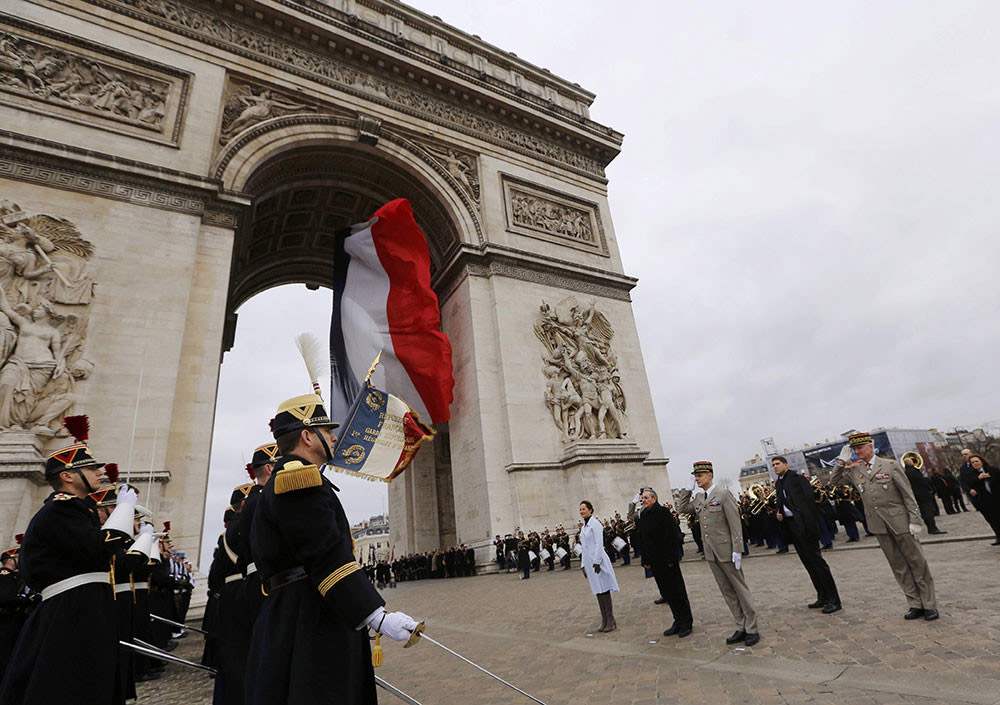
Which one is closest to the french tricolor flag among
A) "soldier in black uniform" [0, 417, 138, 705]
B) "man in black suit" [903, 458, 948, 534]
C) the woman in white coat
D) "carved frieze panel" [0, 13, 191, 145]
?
"carved frieze panel" [0, 13, 191, 145]

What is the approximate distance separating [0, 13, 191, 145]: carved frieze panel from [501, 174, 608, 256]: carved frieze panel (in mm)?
10155

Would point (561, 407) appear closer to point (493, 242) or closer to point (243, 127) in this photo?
point (493, 242)

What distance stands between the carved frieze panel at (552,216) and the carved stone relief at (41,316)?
11.8 m

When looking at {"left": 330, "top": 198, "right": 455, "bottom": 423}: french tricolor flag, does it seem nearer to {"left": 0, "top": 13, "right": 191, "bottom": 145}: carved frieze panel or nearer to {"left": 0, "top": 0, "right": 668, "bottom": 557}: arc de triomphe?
{"left": 0, "top": 0, "right": 668, "bottom": 557}: arc de triomphe

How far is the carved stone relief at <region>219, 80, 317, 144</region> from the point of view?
549 inches

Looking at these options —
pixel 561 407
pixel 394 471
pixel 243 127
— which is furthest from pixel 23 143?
pixel 561 407

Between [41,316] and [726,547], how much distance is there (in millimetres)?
12243

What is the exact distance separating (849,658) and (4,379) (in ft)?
40.8

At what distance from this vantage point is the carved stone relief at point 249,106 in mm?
13953

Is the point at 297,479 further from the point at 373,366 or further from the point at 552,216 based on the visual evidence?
the point at 552,216

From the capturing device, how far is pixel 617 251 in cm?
1981

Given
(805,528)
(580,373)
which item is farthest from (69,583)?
(580,373)

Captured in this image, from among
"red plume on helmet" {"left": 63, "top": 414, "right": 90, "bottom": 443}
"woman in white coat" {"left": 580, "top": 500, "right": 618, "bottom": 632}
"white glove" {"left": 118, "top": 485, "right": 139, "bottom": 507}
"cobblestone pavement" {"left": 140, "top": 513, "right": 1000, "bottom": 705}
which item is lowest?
"cobblestone pavement" {"left": 140, "top": 513, "right": 1000, "bottom": 705}

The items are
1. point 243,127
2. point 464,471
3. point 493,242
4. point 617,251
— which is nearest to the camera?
point 243,127
